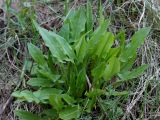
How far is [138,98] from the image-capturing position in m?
1.97

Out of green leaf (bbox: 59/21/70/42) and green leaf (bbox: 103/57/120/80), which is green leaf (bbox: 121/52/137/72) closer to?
green leaf (bbox: 103/57/120/80)

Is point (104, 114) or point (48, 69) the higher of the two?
point (48, 69)

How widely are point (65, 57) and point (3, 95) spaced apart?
0.39 m

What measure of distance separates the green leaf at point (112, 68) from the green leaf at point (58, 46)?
18 cm

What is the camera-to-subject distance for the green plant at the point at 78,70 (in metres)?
1.87

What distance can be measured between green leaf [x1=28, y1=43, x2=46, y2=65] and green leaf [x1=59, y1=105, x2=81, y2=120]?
Result: 290 millimetres

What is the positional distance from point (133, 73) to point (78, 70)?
0.92 feet

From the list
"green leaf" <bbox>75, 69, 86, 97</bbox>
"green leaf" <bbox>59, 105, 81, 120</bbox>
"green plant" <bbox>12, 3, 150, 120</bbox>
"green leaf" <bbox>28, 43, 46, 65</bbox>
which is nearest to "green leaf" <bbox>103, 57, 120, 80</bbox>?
"green plant" <bbox>12, 3, 150, 120</bbox>

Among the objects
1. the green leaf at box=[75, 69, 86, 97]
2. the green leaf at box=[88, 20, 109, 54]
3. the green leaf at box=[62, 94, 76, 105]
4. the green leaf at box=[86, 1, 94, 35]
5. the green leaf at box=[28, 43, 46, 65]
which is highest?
the green leaf at box=[86, 1, 94, 35]

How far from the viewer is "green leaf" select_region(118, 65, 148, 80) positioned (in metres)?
1.96

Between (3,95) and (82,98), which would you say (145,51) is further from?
(3,95)

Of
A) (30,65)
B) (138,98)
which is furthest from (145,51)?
(30,65)

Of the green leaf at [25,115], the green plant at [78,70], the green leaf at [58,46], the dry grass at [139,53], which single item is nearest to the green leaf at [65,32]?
the green plant at [78,70]

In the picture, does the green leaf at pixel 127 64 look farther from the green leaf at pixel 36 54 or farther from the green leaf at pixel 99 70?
the green leaf at pixel 36 54
